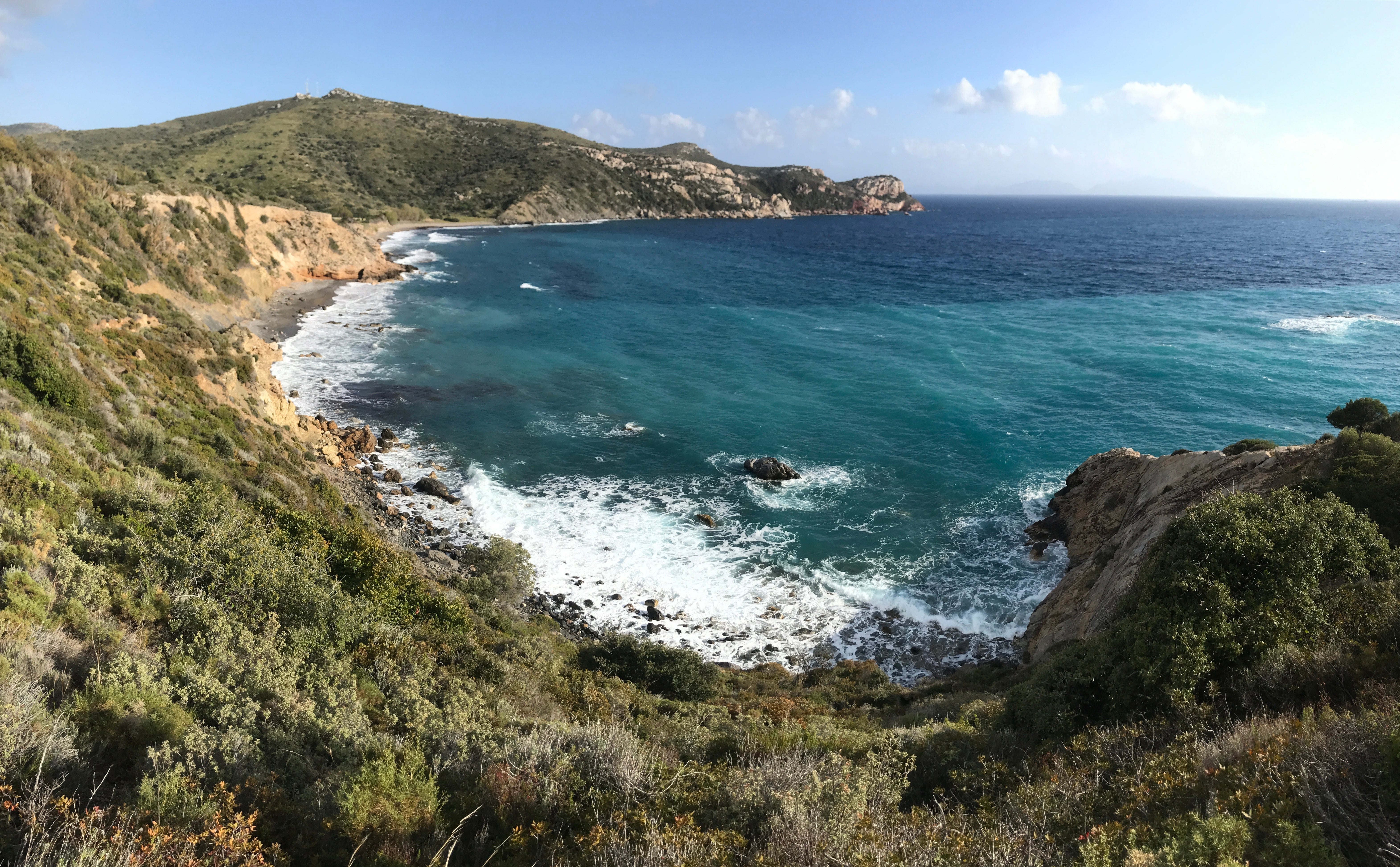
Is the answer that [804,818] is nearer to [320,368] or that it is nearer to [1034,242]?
[320,368]

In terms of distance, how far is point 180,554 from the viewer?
400 inches

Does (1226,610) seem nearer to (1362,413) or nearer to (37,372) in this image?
(1362,413)

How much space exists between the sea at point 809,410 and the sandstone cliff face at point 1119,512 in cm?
147

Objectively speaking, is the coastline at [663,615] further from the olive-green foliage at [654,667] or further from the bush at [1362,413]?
the bush at [1362,413]

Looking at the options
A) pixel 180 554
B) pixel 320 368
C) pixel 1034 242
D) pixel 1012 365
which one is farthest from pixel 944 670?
pixel 1034 242

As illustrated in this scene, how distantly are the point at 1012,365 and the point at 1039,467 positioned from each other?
633 inches

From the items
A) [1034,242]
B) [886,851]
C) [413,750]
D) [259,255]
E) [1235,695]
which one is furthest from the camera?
[1034,242]

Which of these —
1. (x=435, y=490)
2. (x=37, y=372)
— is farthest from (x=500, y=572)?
(x=37, y=372)

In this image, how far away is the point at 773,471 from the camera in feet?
98.0

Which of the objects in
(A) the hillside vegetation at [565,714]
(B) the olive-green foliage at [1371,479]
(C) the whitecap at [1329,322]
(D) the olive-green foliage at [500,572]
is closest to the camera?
(A) the hillside vegetation at [565,714]

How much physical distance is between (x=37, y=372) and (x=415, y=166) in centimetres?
14026

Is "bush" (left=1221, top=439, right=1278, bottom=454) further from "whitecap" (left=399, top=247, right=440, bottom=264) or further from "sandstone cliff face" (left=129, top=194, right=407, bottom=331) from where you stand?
"whitecap" (left=399, top=247, right=440, bottom=264)

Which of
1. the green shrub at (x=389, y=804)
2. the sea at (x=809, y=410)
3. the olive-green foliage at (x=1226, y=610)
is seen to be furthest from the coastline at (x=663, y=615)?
the green shrub at (x=389, y=804)

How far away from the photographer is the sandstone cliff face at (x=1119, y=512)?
54.2ft
